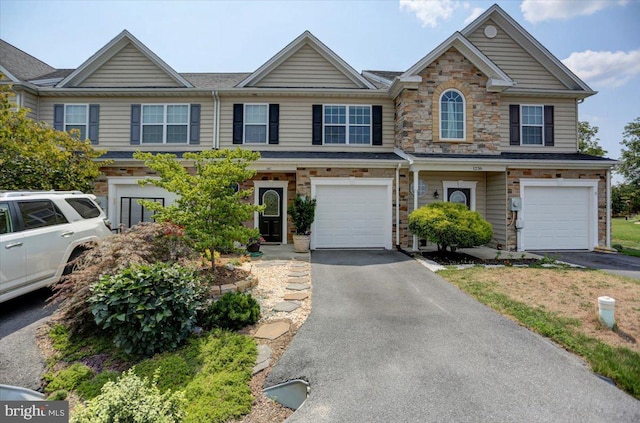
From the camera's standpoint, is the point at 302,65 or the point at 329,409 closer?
the point at 329,409

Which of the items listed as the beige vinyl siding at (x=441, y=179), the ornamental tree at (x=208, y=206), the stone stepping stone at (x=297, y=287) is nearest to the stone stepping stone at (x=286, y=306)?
the stone stepping stone at (x=297, y=287)

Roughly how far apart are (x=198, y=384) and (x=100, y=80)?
13.1m

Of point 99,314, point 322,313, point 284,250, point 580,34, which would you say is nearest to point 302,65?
point 284,250

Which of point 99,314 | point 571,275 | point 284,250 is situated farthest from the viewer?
point 284,250

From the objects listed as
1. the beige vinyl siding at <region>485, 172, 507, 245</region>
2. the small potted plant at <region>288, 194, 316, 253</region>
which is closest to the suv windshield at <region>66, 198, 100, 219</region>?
the small potted plant at <region>288, 194, 316, 253</region>

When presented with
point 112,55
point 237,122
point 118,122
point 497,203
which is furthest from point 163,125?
point 497,203

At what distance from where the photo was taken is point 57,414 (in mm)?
2475

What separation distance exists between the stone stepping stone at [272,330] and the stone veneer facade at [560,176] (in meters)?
9.28

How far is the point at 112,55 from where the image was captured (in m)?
11.7

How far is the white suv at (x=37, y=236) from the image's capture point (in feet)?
14.2

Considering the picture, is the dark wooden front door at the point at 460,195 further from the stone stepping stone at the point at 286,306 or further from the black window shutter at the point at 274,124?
the stone stepping stone at the point at 286,306

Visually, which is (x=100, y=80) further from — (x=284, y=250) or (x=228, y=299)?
(x=228, y=299)

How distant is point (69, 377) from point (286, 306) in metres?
2.78

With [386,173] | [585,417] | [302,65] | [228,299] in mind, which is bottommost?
[585,417]
